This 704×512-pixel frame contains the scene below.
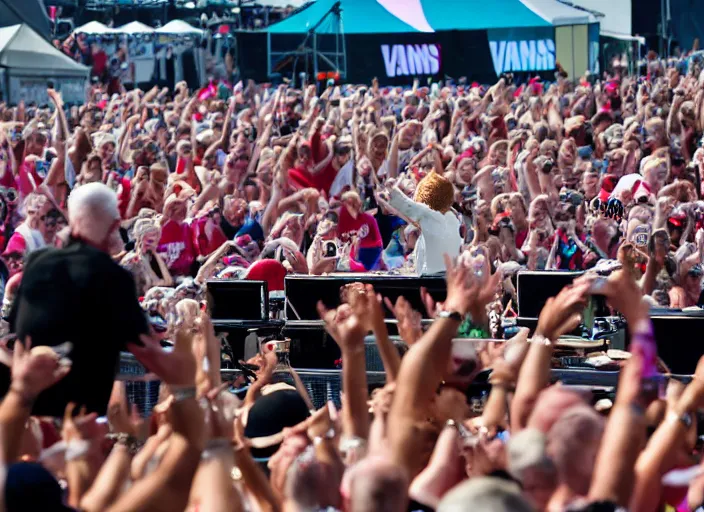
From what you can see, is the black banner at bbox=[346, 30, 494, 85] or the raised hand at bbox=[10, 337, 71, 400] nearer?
the raised hand at bbox=[10, 337, 71, 400]

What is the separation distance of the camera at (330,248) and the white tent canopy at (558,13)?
2323 cm

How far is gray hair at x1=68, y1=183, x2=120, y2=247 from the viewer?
4.82 meters

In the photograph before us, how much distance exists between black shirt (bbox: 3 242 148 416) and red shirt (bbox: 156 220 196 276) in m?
5.29

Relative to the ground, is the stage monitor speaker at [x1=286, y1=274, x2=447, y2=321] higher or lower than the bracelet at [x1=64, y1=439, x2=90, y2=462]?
lower

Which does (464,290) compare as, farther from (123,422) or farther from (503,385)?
(123,422)

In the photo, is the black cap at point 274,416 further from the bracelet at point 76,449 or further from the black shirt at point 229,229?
the black shirt at point 229,229

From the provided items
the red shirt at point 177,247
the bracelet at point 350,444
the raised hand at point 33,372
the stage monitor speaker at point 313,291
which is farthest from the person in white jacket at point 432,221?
the raised hand at point 33,372

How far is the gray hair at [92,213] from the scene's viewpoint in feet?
15.8

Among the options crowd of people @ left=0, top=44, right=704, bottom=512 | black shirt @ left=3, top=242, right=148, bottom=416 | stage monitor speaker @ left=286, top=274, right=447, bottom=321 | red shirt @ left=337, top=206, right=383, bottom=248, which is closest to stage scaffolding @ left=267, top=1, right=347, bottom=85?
red shirt @ left=337, top=206, right=383, bottom=248

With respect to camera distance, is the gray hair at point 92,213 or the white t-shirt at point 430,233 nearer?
the gray hair at point 92,213

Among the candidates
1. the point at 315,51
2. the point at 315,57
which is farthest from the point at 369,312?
the point at 315,51

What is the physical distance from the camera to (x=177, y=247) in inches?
403

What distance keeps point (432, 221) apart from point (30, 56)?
2091 cm

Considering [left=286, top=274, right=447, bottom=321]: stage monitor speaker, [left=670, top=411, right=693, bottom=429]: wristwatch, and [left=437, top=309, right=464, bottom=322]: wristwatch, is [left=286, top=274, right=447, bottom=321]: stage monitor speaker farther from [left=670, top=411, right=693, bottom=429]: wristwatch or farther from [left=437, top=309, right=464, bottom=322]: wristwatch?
[left=670, top=411, right=693, bottom=429]: wristwatch
